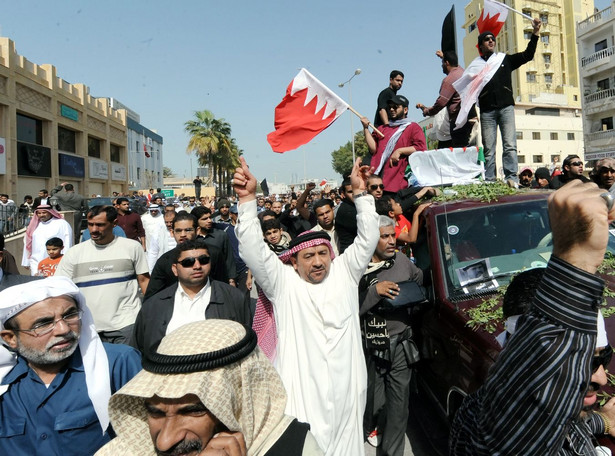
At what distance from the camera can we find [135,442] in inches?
58.2

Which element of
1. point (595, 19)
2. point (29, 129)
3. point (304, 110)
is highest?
point (595, 19)

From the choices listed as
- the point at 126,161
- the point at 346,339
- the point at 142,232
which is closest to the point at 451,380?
the point at 346,339

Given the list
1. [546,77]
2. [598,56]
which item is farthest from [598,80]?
[546,77]

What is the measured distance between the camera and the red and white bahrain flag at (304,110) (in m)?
5.28

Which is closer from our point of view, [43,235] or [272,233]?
[272,233]

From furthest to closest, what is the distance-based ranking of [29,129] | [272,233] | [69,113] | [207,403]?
[69,113] → [29,129] → [272,233] → [207,403]

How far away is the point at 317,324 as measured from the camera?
118 inches

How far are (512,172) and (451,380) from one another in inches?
140

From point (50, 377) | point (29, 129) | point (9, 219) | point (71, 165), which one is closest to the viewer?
point (50, 377)

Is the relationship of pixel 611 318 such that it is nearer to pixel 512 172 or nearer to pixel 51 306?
pixel 51 306

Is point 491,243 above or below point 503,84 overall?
below

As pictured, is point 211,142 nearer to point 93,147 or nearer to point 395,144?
point 93,147

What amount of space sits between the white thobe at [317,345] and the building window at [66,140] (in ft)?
114

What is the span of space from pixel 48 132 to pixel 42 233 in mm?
27238
